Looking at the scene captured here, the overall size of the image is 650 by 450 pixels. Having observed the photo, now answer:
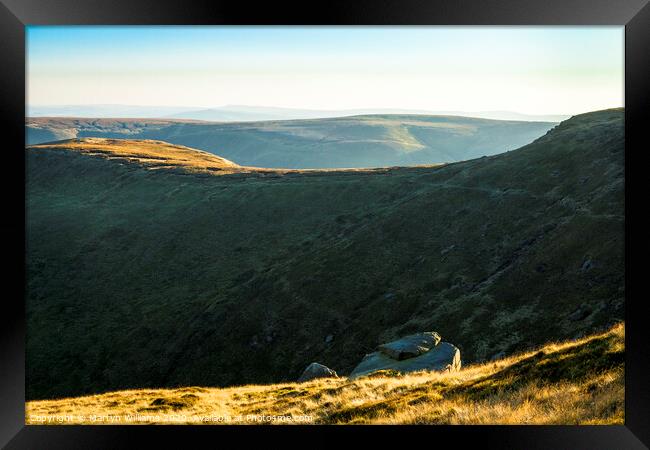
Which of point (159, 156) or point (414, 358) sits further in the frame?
point (159, 156)

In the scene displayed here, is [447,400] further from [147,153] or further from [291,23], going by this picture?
[147,153]

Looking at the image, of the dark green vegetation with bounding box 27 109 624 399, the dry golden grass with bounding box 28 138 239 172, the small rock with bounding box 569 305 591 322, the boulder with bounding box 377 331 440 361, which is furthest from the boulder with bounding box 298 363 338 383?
the dry golden grass with bounding box 28 138 239 172

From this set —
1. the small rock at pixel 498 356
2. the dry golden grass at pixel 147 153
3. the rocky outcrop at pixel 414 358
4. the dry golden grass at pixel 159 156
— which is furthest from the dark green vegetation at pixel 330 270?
the dry golden grass at pixel 147 153

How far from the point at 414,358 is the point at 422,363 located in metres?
0.94

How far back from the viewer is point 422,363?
74.7 ft

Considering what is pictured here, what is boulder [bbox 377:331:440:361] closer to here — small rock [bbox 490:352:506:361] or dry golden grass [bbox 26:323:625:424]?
dry golden grass [bbox 26:323:625:424]

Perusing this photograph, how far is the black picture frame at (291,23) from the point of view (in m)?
12.3

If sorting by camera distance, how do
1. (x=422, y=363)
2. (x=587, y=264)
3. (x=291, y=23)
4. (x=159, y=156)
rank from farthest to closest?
1. (x=159, y=156)
2. (x=587, y=264)
3. (x=422, y=363)
4. (x=291, y=23)

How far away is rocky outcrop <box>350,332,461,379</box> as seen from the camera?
22406mm

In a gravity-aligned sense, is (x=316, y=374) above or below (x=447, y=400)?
below

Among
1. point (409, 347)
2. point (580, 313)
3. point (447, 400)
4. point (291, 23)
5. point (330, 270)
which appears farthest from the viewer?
point (330, 270)

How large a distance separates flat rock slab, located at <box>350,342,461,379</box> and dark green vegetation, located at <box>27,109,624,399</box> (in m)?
9.00

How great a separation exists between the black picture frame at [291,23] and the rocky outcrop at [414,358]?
9.71 m

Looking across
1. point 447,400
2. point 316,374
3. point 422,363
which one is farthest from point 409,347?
point 447,400
